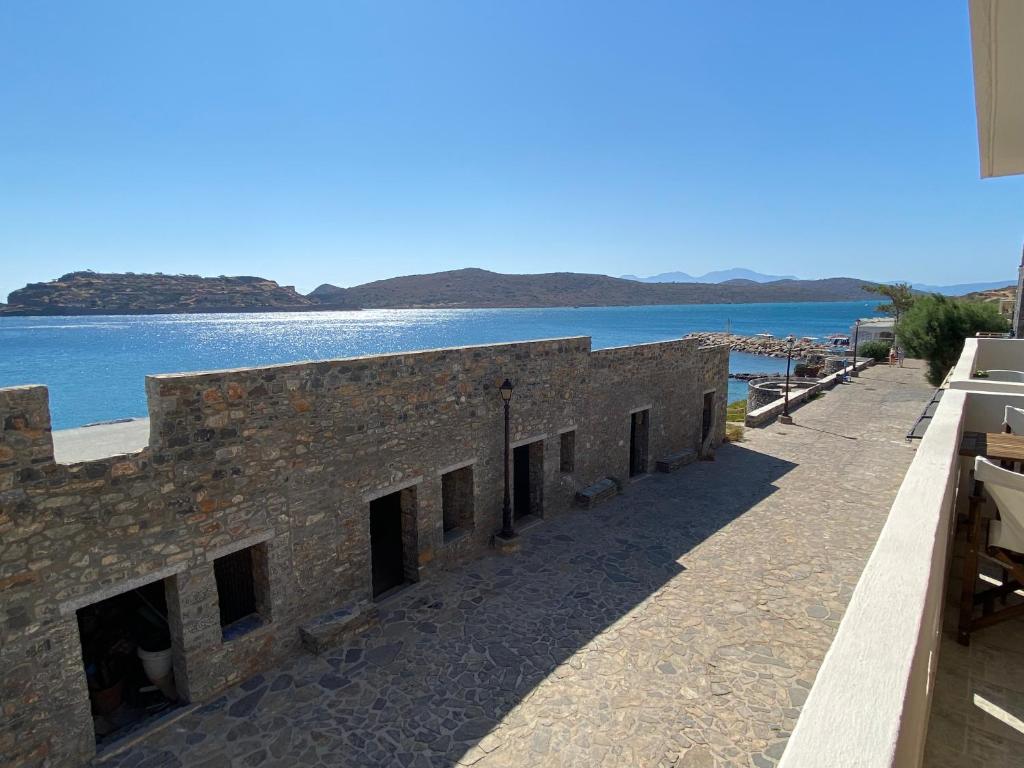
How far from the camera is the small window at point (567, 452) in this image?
12867mm

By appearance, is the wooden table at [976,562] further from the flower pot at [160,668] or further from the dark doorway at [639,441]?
the flower pot at [160,668]

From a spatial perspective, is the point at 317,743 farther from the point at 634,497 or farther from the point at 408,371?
the point at 634,497

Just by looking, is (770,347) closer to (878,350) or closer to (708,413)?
(878,350)

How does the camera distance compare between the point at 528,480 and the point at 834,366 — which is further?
the point at 834,366

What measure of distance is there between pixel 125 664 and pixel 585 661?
236 inches

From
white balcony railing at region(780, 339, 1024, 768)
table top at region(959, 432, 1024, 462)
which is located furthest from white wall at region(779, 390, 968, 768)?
table top at region(959, 432, 1024, 462)

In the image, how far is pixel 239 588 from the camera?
8023 millimetres

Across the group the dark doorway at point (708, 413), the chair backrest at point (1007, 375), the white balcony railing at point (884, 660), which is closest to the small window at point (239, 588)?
the white balcony railing at point (884, 660)

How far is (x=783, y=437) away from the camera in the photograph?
20.0 metres

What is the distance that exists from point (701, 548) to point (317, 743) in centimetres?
762

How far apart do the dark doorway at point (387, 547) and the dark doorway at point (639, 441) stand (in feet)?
23.1

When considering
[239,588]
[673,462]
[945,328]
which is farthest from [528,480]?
[945,328]

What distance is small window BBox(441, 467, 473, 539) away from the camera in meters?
10.6

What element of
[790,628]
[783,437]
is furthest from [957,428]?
[783,437]
